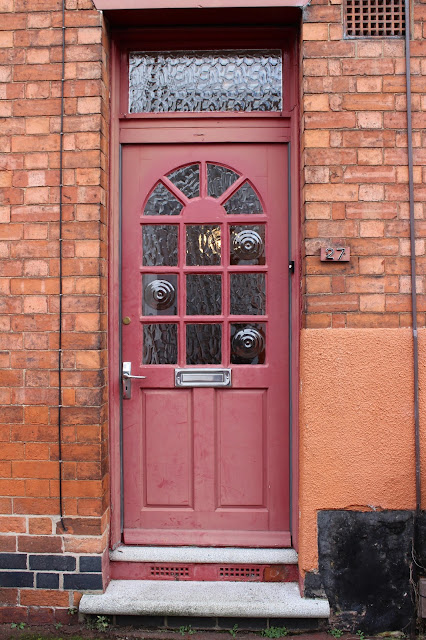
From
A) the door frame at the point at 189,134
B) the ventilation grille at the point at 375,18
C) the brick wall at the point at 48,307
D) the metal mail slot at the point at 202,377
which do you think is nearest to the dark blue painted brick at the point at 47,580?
the brick wall at the point at 48,307

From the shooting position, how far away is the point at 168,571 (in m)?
3.03

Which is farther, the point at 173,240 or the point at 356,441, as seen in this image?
the point at 173,240

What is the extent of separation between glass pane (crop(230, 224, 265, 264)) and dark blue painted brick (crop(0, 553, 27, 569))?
7.27 ft

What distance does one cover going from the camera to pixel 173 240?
3.20m

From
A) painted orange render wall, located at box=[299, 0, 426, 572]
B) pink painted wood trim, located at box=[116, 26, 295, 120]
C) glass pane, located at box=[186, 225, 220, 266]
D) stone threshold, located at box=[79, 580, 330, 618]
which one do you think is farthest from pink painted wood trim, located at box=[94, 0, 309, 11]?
stone threshold, located at box=[79, 580, 330, 618]

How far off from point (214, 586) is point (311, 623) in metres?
0.59

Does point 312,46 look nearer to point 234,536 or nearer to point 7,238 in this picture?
point 7,238

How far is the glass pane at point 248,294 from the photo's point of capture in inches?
125

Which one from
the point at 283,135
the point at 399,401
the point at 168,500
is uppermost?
the point at 283,135

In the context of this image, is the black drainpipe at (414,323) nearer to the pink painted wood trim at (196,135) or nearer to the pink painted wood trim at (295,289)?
the pink painted wood trim at (295,289)

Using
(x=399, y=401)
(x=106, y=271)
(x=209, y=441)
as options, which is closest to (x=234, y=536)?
(x=209, y=441)

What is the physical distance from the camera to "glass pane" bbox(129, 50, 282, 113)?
3.19 m

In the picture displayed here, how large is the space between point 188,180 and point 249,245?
1.93ft

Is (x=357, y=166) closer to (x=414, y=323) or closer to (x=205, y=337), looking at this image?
(x=414, y=323)
